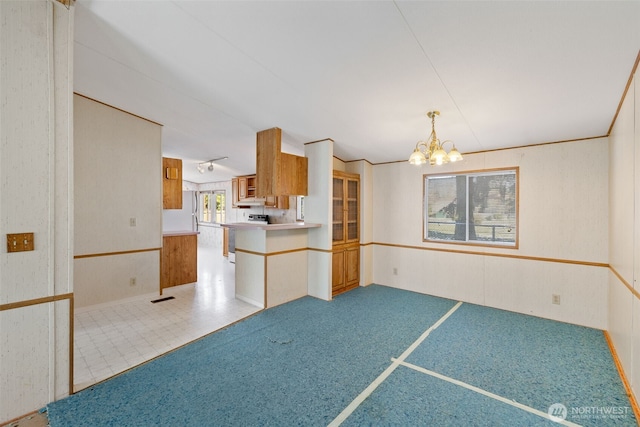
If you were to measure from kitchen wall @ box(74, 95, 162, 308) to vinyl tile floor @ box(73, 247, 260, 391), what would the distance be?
335 millimetres

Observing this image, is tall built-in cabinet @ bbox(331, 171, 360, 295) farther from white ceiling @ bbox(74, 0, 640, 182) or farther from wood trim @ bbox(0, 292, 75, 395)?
wood trim @ bbox(0, 292, 75, 395)

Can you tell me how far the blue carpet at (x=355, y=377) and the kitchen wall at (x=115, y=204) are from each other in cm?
194

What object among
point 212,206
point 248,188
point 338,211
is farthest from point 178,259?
point 212,206

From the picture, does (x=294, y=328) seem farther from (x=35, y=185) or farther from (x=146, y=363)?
(x=35, y=185)

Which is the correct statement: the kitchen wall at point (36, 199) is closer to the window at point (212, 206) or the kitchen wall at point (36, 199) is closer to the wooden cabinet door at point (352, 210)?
the wooden cabinet door at point (352, 210)

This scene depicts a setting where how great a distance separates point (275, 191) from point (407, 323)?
96.7 inches

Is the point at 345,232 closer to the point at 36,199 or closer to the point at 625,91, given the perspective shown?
the point at 625,91

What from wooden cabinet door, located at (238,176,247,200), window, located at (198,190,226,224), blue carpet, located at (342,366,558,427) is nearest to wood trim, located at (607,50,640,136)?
blue carpet, located at (342,366,558,427)

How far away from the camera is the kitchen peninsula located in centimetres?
385

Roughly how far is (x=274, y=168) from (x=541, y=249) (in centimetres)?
378

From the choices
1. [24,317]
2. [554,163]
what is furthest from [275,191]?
[554,163]

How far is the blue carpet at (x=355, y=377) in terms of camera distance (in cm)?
187

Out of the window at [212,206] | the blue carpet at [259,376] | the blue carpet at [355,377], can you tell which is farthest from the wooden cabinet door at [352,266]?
the window at [212,206]

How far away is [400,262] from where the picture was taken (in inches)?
193
